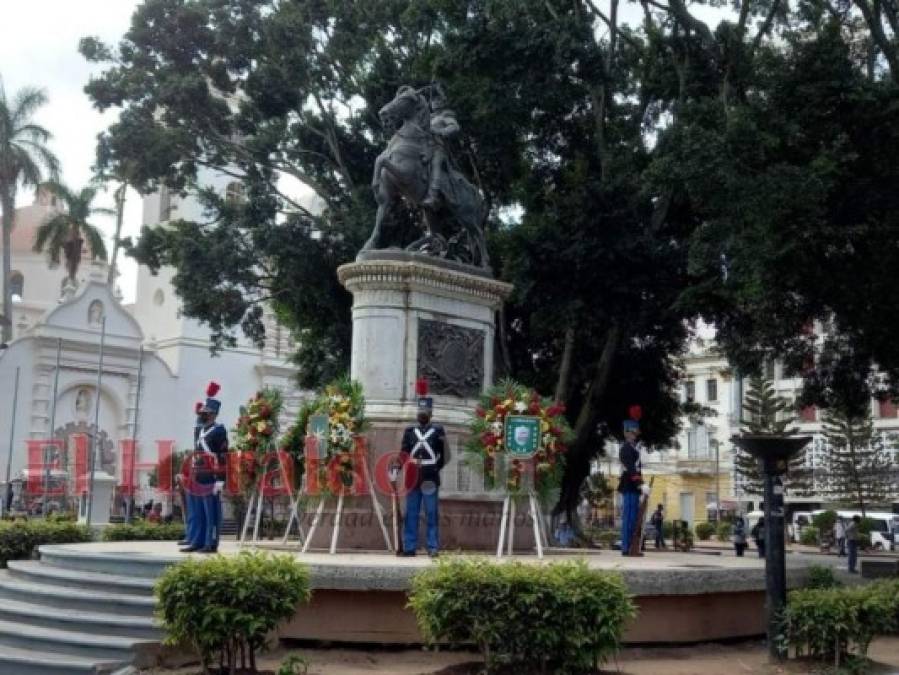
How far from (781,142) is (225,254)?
14606 mm

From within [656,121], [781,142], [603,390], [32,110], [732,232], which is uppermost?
[32,110]

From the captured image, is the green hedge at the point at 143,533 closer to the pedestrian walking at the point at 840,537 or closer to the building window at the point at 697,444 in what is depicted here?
the pedestrian walking at the point at 840,537

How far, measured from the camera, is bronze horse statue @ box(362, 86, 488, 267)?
15.7 meters

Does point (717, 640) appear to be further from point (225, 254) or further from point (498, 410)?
point (225, 254)

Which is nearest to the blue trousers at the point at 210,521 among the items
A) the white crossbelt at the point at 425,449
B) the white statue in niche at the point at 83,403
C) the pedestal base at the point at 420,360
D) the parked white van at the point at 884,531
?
the pedestal base at the point at 420,360

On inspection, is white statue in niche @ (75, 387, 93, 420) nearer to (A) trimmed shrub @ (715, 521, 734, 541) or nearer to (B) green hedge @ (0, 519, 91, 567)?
(A) trimmed shrub @ (715, 521, 734, 541)

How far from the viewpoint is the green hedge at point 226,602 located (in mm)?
8492

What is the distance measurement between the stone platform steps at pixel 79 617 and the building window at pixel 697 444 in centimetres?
6682

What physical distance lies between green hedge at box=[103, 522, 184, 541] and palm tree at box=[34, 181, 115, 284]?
A: 40801 millimetres

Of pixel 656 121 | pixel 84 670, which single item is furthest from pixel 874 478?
pixel 84 670

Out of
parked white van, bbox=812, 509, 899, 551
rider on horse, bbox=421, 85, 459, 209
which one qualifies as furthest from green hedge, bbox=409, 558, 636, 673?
parked white van, bbox=812, 509, 899, 551

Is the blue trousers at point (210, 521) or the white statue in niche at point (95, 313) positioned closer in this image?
the blue trousers at point (210, 521)

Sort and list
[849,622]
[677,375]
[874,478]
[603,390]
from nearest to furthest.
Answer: [849,622]
[603,390]
[677,375]
[874,478]

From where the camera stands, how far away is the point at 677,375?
30750 mm
